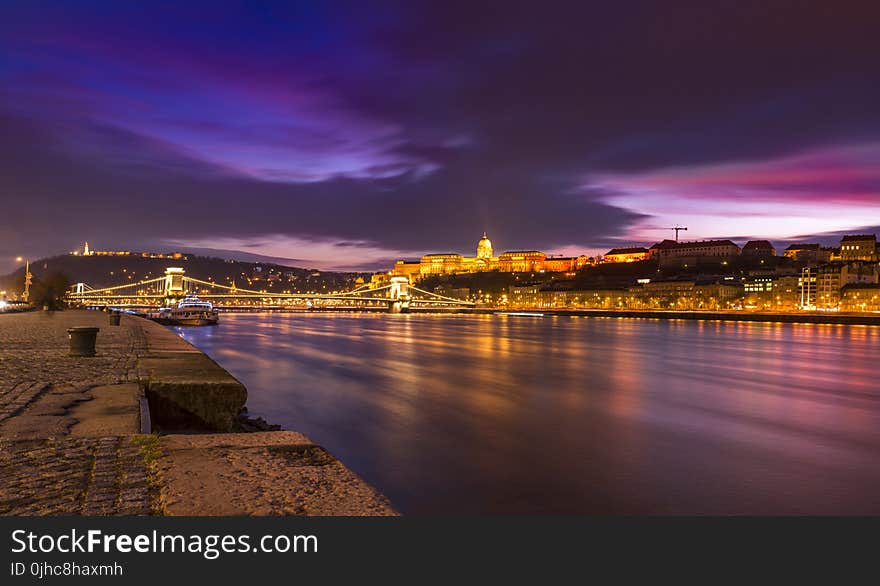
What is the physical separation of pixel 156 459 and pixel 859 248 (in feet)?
569

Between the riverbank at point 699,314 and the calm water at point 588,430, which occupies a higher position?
the calm water at point 588,430

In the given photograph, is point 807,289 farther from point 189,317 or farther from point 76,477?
point 76,477

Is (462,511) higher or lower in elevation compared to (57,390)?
lower

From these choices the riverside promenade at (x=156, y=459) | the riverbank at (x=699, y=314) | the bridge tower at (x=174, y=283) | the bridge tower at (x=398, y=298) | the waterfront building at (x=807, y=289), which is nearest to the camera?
the riverside promenade at (x=156, y=459)

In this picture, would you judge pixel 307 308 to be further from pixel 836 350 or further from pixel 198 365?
pixel 198 365

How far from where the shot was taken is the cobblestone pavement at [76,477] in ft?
12.6

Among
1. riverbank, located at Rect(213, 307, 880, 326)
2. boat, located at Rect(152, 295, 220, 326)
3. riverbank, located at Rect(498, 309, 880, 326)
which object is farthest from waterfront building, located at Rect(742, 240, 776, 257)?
boat, located at Rect(152, 295, 220, 326)

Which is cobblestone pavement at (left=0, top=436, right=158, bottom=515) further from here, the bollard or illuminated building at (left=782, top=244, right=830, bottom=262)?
illuminated building at (left=782, top=244, right=830, bottom=262)

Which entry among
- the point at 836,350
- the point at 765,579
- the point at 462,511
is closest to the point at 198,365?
the point at 462,511

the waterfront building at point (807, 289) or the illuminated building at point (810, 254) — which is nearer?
the waterfront building at point (807, 289)

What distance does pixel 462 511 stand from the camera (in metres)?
7.63

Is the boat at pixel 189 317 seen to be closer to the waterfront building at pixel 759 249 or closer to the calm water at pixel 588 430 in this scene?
the calm water at pixel 588 430

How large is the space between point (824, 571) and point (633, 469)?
5801mm

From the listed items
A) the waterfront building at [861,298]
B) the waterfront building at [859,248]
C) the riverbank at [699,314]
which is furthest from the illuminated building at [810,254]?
the riverbank at [699,314]
